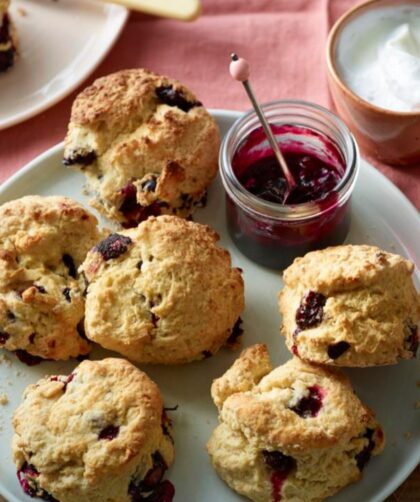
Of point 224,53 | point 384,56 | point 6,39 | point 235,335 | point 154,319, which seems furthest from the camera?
point 224,53

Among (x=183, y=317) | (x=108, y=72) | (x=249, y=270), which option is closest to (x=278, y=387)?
(x=183, y=317)

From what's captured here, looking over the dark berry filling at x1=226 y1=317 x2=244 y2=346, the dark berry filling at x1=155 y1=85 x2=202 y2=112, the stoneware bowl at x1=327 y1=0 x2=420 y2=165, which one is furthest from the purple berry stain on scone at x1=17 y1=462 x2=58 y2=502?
the stoneware bowl at x1=327 y1=0 x2=420 y2=165

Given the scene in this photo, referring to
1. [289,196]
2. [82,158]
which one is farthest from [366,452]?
[82,158]

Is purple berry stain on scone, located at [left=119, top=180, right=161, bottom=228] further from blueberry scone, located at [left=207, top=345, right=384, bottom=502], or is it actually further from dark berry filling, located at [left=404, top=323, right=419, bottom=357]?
dark berry filling, located at [left=404, top=323, right=419, bottom=357]

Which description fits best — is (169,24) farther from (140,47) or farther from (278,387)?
(278,387)

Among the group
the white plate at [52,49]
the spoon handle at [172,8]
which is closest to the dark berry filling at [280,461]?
the white plate at [52,49]

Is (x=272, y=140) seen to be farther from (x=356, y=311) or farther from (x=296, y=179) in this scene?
(x=356, y=311)
